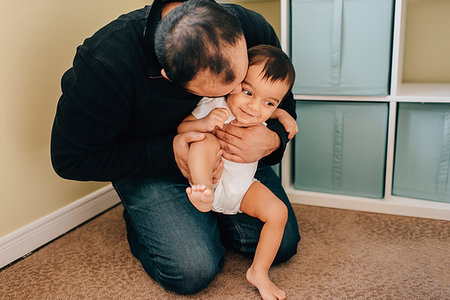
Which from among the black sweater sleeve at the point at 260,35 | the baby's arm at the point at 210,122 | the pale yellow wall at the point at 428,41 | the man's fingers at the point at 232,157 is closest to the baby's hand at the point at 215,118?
the baby's arm at the point at 210,122

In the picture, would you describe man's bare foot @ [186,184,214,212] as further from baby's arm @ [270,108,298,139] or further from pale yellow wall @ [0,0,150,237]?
pale yellow wall @ [0,0,150,237]

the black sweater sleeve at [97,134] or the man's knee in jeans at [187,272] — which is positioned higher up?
the black sweater sleeve at [97,134]

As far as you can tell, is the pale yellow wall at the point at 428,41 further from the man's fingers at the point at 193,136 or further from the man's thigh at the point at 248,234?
the man's fingers at the point at 193,136

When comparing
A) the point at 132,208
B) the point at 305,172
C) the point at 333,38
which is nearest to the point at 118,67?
the point at 132,208

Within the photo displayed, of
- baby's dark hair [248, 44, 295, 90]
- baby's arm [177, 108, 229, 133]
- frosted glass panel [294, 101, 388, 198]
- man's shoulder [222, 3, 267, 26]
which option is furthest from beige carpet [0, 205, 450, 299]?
man's shoulder [222, 3, 267, 26]

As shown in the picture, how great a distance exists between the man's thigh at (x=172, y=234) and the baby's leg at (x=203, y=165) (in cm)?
17

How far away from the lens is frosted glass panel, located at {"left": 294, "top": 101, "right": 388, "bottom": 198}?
137 cm

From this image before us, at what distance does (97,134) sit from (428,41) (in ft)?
4.16

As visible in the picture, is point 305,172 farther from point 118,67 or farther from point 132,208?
point 118,67

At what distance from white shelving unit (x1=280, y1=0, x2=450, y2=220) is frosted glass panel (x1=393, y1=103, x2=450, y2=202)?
1.5 inches

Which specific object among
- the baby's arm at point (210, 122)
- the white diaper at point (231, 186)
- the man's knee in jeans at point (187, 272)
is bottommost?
the man's knee in jeans at point (187, 272)

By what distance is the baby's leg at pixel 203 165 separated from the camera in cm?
86

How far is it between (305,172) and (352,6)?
60cm

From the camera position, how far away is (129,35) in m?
0.95
